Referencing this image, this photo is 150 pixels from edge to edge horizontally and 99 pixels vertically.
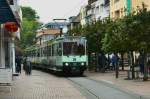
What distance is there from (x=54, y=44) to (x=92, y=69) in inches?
436

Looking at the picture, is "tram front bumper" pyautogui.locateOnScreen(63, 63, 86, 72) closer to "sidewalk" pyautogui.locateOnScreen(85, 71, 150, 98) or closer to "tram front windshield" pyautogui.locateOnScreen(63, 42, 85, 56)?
"tram front windshield" pyautogui.locateOnScreen(63, 42, 85, 56)

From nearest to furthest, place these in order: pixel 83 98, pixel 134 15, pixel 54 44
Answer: pixel 83 98, pixel 134 15, pixel 54 44

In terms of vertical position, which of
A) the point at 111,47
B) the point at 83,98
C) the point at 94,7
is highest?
the point at 94,7

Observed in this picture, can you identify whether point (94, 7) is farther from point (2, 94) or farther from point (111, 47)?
point (2, 94)

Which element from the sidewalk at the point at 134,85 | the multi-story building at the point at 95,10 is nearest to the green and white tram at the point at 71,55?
the sidewalk at the point at 134,85

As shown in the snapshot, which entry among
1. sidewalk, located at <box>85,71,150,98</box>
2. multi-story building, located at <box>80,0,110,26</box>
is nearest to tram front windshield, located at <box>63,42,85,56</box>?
sidewalk, located at <box>85,71,150,98</box>

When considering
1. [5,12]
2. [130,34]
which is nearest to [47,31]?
[130,34]

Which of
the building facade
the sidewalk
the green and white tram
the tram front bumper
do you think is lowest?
the sidewalk

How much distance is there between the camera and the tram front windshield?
45312mm

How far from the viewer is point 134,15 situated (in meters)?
35.3

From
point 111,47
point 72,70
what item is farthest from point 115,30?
point 72,70

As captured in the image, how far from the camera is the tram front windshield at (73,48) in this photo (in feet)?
149

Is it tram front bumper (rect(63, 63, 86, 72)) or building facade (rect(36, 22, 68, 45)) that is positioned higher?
building facade (rect(36, 22, 68, 45))

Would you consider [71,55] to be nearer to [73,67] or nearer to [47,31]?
[73,67]
